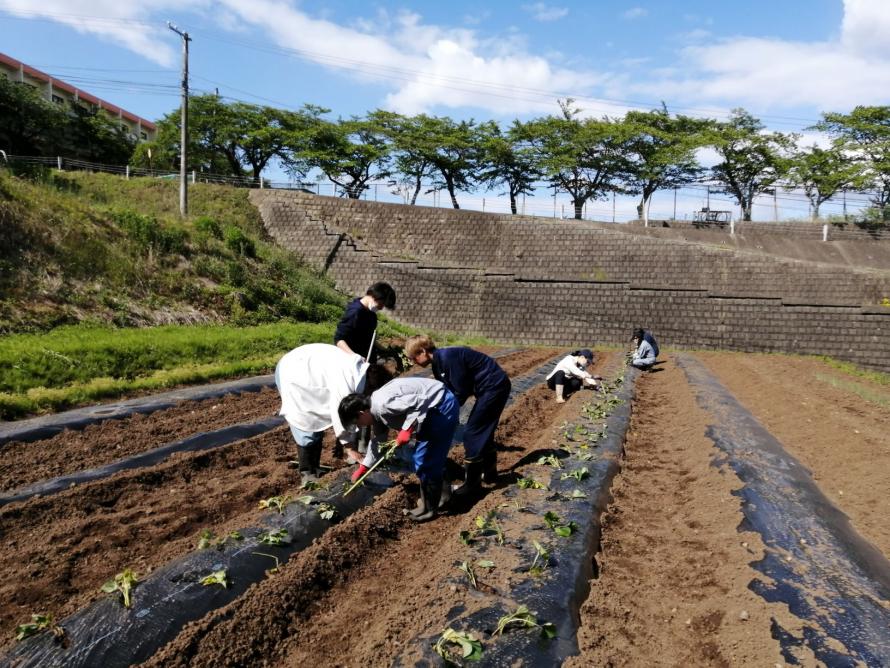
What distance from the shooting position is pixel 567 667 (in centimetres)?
248

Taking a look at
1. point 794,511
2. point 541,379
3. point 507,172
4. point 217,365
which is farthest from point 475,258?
point 794,511

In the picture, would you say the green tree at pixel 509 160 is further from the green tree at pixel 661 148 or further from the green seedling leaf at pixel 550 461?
the green seedling leaf at pixel 550 461

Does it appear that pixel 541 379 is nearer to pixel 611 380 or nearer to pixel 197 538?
pixel 611 380

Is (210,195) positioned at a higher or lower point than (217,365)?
higher

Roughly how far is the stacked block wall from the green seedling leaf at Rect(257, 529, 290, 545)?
17579 millimetres

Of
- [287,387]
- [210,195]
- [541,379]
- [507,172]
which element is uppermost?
[507,172]

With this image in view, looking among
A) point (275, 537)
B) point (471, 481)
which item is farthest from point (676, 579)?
point (275, 537)

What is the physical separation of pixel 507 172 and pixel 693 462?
28340 millimetres

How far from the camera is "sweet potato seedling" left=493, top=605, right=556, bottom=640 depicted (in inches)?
105

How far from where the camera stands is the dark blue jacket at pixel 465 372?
15.5 feet

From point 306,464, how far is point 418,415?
3.95 ft

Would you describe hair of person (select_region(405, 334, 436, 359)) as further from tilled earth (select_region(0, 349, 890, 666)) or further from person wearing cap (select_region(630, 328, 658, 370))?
person wearing cap (select_region(630, 328, 658, 370))

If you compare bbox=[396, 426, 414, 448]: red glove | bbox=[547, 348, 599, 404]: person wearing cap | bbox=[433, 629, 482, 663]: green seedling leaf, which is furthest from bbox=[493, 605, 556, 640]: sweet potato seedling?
bbox=[547, 348, 599, 404]: person wearing cap

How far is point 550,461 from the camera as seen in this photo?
523cm
